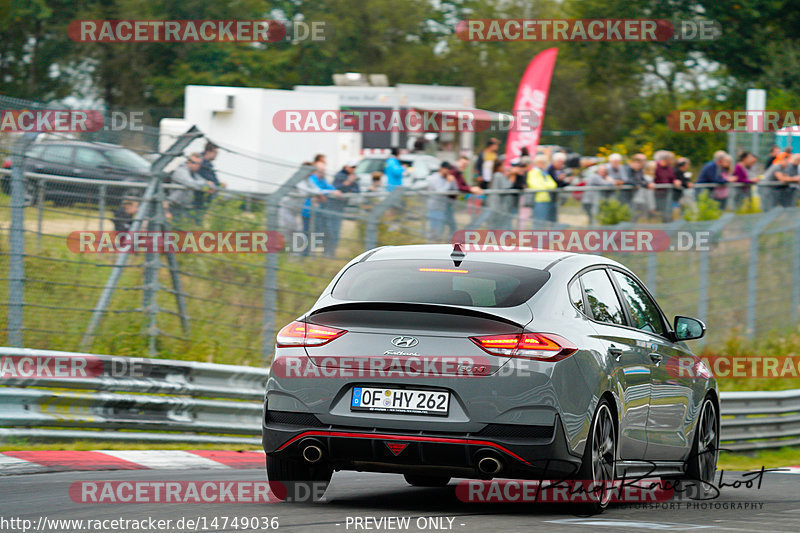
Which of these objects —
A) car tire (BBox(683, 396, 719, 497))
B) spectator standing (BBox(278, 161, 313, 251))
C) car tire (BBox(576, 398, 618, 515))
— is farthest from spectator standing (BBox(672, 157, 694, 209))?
car tire (BBox(576, 398, 618, 515))

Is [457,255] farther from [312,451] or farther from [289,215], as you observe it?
[289,215]

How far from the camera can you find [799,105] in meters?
44.2

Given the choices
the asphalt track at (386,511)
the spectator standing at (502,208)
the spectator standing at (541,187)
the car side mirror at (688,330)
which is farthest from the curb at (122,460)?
the spectator standing at (541,187)

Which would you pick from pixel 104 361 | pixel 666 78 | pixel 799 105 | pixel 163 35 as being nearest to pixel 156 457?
pixel 104 361

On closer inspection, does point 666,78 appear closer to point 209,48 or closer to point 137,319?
point 209,48

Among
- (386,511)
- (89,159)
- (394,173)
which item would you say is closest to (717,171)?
(394,173)

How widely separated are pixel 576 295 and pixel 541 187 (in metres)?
11.8

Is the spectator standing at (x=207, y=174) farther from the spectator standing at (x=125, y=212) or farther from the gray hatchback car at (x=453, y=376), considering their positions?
the gray hatchback car at (x=453, y=376)

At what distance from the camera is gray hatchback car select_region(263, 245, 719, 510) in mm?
7363

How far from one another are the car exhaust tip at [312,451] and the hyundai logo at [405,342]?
70 centimetres

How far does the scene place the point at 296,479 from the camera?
803 cm

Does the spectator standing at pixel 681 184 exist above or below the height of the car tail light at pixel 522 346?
above

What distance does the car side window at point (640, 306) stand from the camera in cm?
912

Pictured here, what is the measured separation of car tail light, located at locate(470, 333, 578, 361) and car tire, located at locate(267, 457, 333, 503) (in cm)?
124
